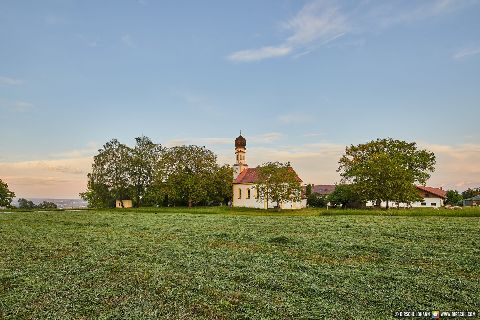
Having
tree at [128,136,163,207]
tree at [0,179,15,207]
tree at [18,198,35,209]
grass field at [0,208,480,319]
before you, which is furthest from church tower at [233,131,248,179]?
tree at [18,198,35,209]

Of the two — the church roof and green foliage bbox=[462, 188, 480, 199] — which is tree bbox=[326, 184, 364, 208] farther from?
green foliage bbox=[462, 188, 480, 199]

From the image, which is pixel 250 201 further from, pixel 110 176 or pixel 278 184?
pixel 110 176

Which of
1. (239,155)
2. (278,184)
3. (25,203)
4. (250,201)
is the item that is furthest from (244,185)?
(25,203)

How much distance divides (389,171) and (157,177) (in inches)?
1918

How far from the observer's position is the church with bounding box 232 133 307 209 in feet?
267

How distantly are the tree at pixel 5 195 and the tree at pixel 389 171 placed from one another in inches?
3420

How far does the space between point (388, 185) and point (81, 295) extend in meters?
61.5

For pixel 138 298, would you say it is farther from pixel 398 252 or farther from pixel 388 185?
pixel 388 185

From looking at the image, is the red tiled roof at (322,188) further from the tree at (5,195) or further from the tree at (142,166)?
the tree at (5,195)

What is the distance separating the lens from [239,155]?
93.1 m

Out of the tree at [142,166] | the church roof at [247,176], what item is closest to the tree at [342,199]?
the church roof at [247,176]

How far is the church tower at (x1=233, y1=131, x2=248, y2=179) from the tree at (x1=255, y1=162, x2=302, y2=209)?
20048 mm

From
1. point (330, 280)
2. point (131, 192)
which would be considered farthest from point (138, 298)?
point (131, 192)

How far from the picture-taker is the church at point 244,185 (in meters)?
81.5
